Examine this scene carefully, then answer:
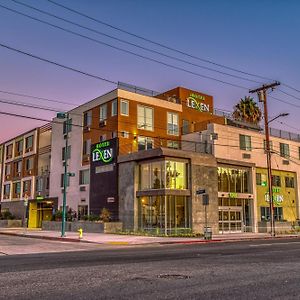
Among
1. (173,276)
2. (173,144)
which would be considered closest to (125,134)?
(173,144)

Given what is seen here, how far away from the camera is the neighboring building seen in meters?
40.8

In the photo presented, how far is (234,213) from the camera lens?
41.2 m

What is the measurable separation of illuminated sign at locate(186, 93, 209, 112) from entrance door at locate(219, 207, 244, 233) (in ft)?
47.5

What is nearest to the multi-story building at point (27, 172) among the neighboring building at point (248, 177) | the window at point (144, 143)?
the window at point (144, 143)

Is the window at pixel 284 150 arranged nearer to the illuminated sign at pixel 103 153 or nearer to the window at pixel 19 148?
the illuminated sign at pixel 103 153

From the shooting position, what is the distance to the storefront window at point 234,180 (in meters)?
40.4

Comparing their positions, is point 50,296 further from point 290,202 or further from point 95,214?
point 290,202

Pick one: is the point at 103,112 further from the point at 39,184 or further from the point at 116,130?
the point at 39,184

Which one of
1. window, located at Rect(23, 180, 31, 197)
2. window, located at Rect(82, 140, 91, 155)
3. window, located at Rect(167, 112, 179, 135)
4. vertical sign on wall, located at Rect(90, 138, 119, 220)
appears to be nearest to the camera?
vertical sign on wall, located at Rect(90, 138, 119, 220)

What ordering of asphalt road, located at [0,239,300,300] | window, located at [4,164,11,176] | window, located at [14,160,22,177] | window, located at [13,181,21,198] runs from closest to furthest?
asphalt road, located at [0,239,300,300] < window, located at [13,181,21,198] < window, located at [14,160,22,177] < window, located at [4,164,11,176]

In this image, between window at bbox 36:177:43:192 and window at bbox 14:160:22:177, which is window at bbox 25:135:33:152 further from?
window at bbox 36:177:43:192

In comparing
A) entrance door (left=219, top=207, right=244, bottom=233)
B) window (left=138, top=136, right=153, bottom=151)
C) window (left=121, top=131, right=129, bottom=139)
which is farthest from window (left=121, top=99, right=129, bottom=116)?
entrance door (left=219, top=207, right=244, bottom=233)

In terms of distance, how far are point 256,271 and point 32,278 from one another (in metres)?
5.68

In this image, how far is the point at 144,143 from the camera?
4312 cm
